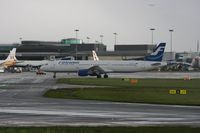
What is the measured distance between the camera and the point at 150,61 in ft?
340

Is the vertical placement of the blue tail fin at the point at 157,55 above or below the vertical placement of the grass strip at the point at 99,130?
above

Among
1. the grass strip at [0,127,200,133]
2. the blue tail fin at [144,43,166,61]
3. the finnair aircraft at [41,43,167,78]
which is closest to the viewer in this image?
the grass strip at [0,127,200,133]

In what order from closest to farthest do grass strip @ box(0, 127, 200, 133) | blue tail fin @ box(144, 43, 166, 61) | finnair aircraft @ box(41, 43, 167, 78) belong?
1. grass strip @ box(0, 127, 200, 133)
2. finnair aircraft @ box(41, 43, 167, 78)
3. blue tail fin @ box(144, 43, 166, 61)

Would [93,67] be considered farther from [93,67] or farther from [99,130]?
[99,130]

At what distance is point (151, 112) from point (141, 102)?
7782mm

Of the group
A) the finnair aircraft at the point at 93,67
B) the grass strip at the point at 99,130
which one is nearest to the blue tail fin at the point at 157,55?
the finnair aircraft at the point at 93,67

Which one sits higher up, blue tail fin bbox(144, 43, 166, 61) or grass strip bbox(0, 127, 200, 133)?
blue tail fin bbox(144, 43, 166, 61)

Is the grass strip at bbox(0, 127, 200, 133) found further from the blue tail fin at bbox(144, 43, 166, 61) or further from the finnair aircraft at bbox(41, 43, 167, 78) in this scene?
the blue tail fin at bbox(144, 43, 166, 61)

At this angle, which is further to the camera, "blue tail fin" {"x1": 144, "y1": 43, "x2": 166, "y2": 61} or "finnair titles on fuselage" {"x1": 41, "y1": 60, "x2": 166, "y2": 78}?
"blue tail fin" {"x1": 144, "y1": 43, "x2": 166, "y2": 61}

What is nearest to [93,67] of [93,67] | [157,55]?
[93,67]

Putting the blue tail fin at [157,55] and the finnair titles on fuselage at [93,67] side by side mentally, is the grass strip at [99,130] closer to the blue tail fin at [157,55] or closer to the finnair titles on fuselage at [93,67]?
the finnair titles on fuselage at [93,67]

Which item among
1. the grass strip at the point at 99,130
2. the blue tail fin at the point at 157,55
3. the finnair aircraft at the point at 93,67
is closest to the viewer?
the grass strip at the point at 99,130

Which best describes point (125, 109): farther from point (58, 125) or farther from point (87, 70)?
point (87, 70)

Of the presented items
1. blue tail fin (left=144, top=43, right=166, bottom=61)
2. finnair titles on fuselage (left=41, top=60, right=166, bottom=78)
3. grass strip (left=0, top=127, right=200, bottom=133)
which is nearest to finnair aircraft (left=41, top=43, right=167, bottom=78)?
finnair titles on fuselage (left=41, top=60, right=166, bottom=78)
